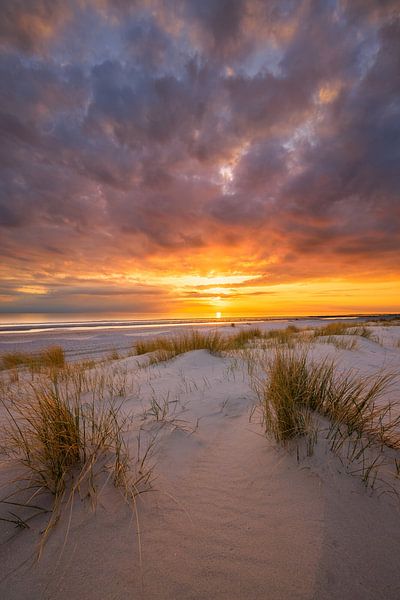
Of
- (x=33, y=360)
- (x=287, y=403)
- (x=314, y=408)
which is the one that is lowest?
(x=33, y=360)

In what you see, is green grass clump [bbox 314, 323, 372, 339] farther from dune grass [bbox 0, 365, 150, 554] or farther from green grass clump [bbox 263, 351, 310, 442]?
dune grass [bbox 0, 365, 150, 554]

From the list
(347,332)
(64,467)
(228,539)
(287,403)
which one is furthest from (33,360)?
(347,332)

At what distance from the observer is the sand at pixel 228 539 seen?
1.08 metres

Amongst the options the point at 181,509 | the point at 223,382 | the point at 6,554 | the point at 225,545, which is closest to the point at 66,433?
the point at 6,554

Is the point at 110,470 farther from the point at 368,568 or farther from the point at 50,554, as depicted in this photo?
the point at 368,568

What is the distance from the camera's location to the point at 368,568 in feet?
3.69

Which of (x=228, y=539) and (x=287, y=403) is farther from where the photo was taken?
(x=287, y=403)

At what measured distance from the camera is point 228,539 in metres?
1.29

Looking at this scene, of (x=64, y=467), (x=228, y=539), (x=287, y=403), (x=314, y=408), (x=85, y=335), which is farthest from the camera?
(x=85, y=335)

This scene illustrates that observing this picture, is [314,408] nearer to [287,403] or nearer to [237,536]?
[287,403]

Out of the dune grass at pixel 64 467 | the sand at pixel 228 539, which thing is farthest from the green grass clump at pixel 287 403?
the dune grass at pixel 64 467

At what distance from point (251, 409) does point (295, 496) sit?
4.10 feet

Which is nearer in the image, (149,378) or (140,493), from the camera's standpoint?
(140,493)

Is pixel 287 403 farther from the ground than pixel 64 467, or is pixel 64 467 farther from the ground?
pixel 287 403
